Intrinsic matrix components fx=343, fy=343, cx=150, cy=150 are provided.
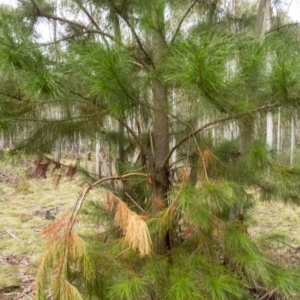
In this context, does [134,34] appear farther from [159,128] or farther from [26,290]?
[26,290]

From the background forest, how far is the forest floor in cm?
34

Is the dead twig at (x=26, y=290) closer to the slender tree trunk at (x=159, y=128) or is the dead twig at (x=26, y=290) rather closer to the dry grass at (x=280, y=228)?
the slender tree trunk at (x=159, y=128)

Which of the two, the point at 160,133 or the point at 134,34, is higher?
the point at 134,34

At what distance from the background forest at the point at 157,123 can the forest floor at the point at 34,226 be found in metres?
0.34

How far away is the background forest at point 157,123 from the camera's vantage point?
56.7 inches

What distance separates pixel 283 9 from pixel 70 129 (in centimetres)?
219

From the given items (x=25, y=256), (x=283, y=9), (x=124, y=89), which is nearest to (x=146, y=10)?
(x=124, y=89)

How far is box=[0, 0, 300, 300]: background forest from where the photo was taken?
1440 mm

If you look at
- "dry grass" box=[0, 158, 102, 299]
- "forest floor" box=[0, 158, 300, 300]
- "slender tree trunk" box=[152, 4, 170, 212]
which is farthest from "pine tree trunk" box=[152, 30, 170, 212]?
"dry grass" box=[0, 158, 102, 299]

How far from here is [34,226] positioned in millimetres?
5359

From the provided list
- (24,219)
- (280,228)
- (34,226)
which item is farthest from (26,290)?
(280,228)

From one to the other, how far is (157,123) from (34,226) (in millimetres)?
3823

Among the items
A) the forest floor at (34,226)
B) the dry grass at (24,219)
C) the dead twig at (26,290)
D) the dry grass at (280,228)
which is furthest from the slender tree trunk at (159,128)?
the dead twig at (26,290)

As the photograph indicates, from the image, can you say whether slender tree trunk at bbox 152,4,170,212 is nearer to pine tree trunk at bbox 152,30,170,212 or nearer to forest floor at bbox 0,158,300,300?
pine tree trunk at bbox 152,30,170,212
